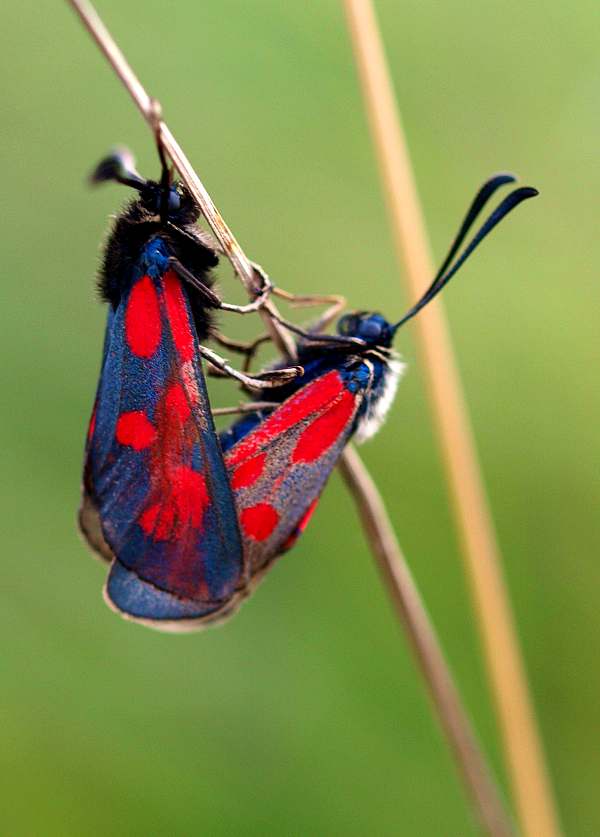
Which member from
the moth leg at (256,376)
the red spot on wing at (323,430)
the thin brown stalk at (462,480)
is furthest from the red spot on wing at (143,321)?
the thin brown stalk at (462,480)

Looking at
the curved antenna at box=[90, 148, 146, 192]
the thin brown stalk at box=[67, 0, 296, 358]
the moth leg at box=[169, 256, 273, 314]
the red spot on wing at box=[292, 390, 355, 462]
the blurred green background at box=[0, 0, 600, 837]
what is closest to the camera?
the thin brown stalk at box=[67, 0, 296, 358]

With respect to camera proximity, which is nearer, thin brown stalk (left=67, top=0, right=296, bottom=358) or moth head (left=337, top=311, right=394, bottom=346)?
thin brown stalk (left=67, top=0, right=296, bottom=358)

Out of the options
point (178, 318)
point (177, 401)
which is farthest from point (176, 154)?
point (177, 401)

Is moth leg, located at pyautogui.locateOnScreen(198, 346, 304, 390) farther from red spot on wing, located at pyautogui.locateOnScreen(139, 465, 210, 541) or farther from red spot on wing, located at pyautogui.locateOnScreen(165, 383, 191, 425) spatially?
red spot on wing, located at pyautogui.locateOnScreen(139, 465, 210, 541)

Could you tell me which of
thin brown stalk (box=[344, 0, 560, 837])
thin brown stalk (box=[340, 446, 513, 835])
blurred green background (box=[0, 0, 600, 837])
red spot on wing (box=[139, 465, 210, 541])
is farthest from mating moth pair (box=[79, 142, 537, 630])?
blurred green background (box=[0, 0, 600, 837])

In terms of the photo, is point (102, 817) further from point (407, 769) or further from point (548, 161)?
point (548, 161)

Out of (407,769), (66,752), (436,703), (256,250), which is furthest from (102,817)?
(256,250)

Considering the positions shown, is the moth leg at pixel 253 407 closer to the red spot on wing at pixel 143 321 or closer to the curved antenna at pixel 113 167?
the red spot on wing at pixel 143 321

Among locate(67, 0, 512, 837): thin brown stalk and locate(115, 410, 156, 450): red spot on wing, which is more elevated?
locate(115, 410, 156, 450): red spot on wing
